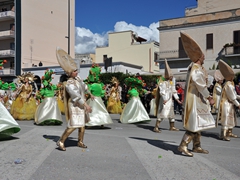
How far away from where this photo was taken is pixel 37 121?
1116 centimetres

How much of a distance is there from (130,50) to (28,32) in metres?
13.8

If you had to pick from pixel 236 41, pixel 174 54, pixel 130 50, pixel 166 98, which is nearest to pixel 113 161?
pixel 166 98

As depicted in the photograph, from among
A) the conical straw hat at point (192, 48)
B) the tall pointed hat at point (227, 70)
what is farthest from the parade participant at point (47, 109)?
the conical straw hat at point (192, 48)

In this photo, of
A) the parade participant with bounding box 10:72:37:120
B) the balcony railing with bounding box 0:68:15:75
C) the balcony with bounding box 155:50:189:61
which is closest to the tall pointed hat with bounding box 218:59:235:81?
the parade participant with bounding box 10:72:37:120

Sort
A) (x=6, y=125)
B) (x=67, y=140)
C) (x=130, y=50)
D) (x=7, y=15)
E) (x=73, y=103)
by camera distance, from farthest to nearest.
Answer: (x=130, y=50) → (x=7, y=15) → (x=67, y=140) → (x=6, y=125) → (x=73, y=103)

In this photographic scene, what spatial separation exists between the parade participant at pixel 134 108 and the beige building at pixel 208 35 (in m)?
19.4

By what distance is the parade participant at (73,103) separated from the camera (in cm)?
628

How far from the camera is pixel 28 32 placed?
4012cm

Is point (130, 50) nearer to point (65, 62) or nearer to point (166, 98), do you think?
point (166, 98)

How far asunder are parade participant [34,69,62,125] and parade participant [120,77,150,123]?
2.56 m

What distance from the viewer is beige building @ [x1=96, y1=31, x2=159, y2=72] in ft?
137

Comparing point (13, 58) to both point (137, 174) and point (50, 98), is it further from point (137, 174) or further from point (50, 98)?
point (137, 174)

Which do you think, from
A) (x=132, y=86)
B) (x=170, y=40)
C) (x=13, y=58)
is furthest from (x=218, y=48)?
(x=13, y=58)

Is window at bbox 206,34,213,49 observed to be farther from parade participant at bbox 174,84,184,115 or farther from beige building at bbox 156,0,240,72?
parade participant at bbox 174,84,184,115
